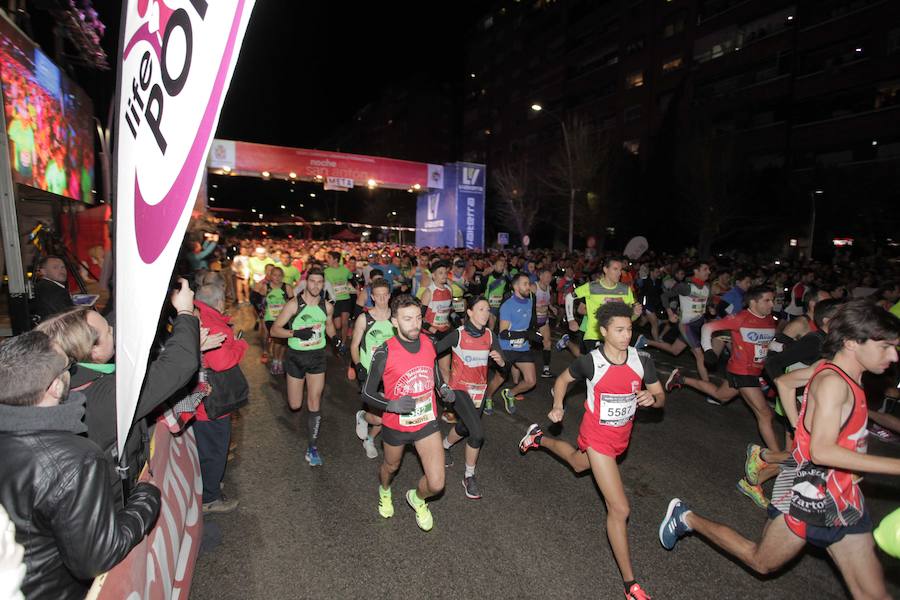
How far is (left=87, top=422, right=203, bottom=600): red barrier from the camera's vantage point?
2.14 metres

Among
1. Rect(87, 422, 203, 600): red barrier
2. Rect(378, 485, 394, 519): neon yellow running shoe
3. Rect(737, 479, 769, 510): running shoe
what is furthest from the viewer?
Rect(737, 479, 769, 510): running shoe

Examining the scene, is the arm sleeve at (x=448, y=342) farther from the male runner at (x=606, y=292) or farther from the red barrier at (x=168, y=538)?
the male runner at (x=606, y=292)

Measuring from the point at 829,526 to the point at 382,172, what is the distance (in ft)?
82.6

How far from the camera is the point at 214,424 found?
4098 mm

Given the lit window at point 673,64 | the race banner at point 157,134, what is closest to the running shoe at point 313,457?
the race banner at point 157,134

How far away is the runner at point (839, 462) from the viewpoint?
2.64 metres

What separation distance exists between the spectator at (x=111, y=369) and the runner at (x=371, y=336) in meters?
2.49

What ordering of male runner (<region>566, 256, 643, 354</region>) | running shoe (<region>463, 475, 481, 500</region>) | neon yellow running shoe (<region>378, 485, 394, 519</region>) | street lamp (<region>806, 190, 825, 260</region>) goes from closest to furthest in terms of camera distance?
neon yellow running shoe (<region>378, 485, 394, 519</region>)
running shoe (<region>463, 475, 481, 500</region>)
male runner (<region>566, 256, 643, 354</region>)
street lamp (<region>806, 190, 825, 260</region>)

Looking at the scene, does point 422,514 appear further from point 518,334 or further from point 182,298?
point 518,334

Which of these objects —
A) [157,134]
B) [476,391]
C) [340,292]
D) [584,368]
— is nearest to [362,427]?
[476,391]

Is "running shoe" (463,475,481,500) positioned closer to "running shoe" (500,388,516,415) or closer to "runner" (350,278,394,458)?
"runner" (350,278,394,458)

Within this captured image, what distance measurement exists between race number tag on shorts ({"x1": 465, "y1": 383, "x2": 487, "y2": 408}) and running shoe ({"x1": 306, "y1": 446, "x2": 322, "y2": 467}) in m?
1.83

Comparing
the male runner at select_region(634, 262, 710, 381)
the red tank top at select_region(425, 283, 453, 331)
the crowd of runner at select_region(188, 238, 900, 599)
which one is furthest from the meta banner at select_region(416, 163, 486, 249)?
the red tank top at select_region(425, 283, 453, 331)

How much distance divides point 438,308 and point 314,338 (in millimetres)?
2579
